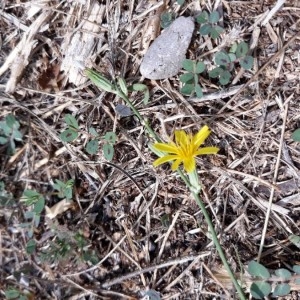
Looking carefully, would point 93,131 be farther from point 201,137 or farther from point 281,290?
point 281,290

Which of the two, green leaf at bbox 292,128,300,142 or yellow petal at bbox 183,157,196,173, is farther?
green leaf at bbox 292,128,300,142

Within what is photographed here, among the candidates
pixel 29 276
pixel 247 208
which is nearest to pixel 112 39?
pixel 247 208

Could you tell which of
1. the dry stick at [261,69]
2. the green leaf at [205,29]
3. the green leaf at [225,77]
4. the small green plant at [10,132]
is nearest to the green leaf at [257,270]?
the dry stick at [261,69]

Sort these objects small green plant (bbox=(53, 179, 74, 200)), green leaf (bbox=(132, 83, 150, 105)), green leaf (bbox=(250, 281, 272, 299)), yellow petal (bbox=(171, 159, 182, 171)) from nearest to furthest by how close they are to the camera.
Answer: yellow petal (bbox=(171, 159, 182, 171)) < green leaf (bbox=(250, 281, 272, 299)) < green leaf (bbox=(132, 83, 150, 105)) < small green plant (bbox=(53, 179, 74, 200))

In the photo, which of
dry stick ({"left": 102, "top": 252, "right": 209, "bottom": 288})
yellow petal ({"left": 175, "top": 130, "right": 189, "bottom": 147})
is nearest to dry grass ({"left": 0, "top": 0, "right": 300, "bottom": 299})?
dry stick ({"left": 102, "top": 252, "right": 209, "bottom": 288})

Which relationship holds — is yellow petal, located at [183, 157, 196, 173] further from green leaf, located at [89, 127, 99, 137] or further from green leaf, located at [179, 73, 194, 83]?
green leaf, located at [89, 127, 99, 137]

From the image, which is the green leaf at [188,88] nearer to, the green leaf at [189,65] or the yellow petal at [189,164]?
the green leaf at [189,65]
